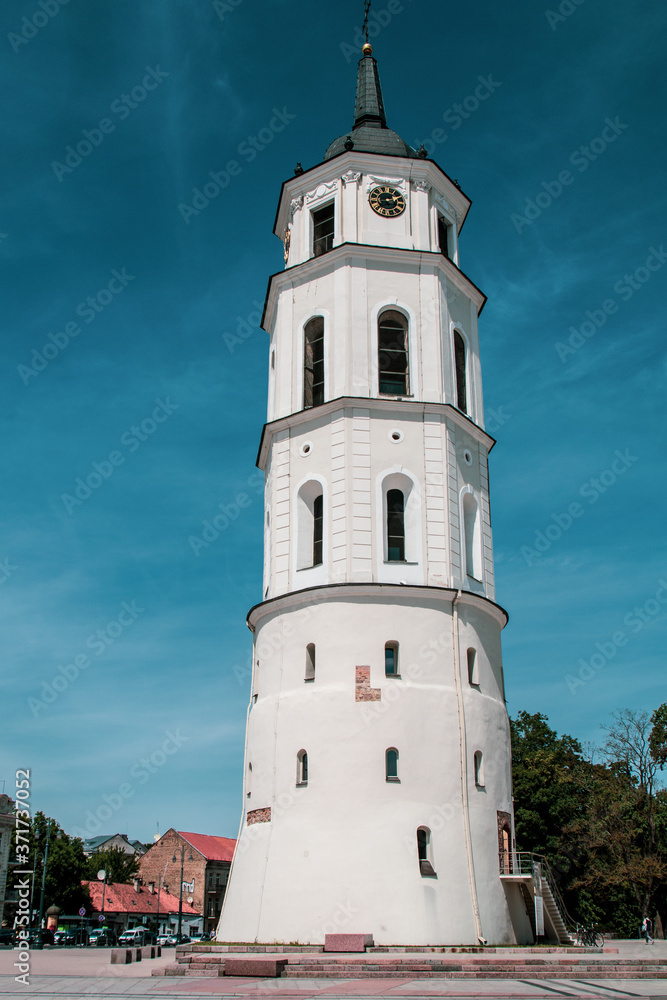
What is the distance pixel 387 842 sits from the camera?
2152 centimetres

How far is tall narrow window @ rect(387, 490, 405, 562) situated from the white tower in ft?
0.17

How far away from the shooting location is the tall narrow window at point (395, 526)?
1018 inches

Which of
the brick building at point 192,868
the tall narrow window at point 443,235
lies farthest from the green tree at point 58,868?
the tall narrow window at point 443,235

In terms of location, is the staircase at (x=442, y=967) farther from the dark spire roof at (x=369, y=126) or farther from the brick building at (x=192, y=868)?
the brick building at (x=192, y=868)

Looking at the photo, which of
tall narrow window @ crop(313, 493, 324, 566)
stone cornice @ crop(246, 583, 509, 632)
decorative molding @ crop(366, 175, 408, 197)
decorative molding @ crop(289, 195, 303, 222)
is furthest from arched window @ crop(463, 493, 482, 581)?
decorative molding @ crop(289, 195, 303, 222)

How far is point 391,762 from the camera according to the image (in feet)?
74.2

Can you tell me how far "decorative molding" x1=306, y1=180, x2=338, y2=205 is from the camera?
102ft

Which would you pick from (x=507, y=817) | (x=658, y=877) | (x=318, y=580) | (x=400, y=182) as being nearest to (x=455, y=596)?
(x=318, y=580)

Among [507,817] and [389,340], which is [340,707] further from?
[389,340]

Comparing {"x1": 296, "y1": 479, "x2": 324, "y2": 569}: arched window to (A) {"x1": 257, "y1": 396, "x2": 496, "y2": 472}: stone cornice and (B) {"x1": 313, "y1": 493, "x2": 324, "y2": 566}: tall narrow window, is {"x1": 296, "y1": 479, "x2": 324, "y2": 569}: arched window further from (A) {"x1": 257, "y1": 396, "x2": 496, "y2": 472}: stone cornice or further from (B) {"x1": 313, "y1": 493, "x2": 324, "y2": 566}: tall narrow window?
(A) {"x1": 257, "y1": 396, "x2": 496, "y2": 472}: stone cornice

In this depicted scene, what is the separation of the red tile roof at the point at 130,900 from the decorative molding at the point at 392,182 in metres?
63.5

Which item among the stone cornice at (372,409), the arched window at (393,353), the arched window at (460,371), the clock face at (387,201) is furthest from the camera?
the clock face at (387,201)

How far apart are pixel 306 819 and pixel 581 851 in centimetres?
2797

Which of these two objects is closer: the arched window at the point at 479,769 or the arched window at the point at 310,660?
the arched window at the point at 479,769
